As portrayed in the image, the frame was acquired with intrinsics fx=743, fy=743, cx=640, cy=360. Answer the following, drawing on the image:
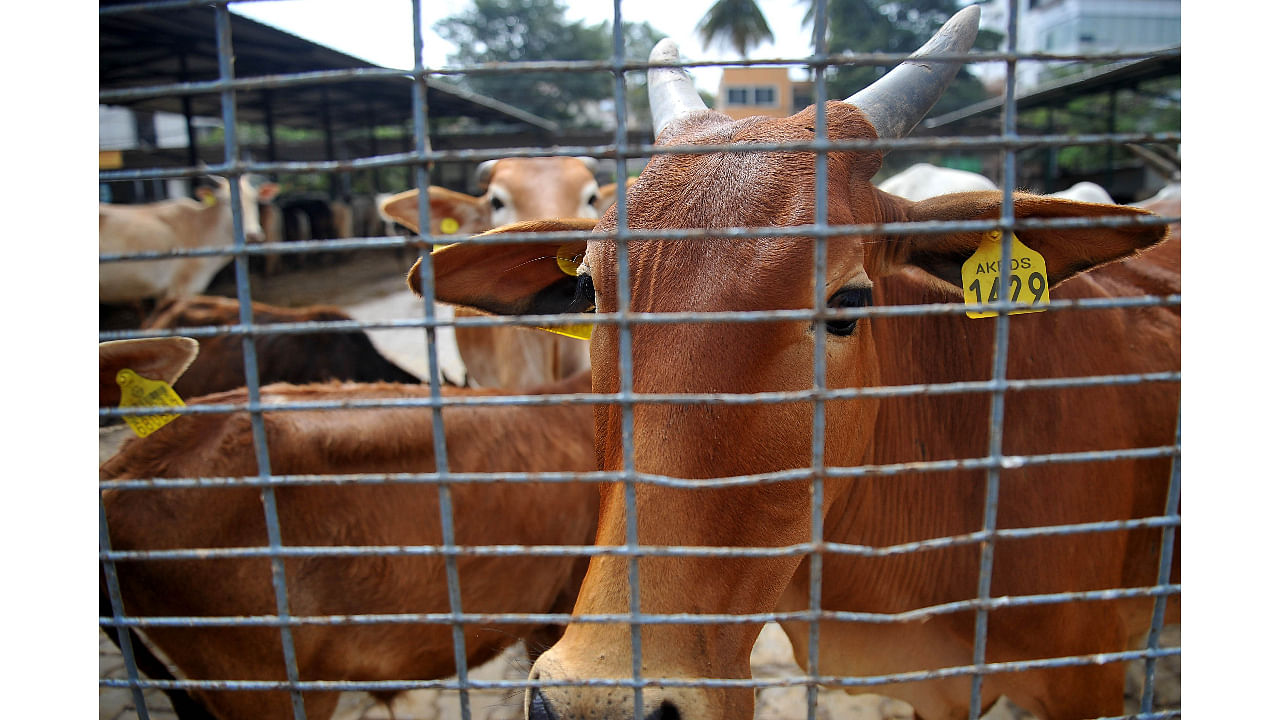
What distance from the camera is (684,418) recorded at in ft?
5.03

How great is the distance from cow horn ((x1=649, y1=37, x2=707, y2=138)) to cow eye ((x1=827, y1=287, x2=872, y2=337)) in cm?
78

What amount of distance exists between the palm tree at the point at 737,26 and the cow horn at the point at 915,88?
19397 mm

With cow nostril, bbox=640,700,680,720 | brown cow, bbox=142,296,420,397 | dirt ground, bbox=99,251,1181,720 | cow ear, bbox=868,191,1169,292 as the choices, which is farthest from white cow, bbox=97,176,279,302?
cow nostril, bbox=640,700,680,720

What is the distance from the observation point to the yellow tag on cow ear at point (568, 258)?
2.15 meters

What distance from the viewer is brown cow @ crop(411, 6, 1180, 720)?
152 centimetres

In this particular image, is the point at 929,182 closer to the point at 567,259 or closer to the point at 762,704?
the point at 762,704

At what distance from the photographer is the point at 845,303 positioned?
176 centimetres

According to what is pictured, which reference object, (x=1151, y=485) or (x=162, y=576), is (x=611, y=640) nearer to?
(x=162, y=576)

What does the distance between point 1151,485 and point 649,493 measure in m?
2.08

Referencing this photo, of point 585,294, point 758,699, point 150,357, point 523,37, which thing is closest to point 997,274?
point 585,294

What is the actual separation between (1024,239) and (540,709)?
1573 millimetres

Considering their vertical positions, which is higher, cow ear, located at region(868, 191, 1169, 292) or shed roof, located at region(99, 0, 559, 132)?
shed roof, located at region(99, 0, 559, 132)

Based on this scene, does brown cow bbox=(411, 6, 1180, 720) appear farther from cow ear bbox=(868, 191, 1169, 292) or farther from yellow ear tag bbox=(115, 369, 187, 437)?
yellow ear tag bbox=(115, 369, 187, 437)

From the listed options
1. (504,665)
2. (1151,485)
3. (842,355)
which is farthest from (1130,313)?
(504,665)
